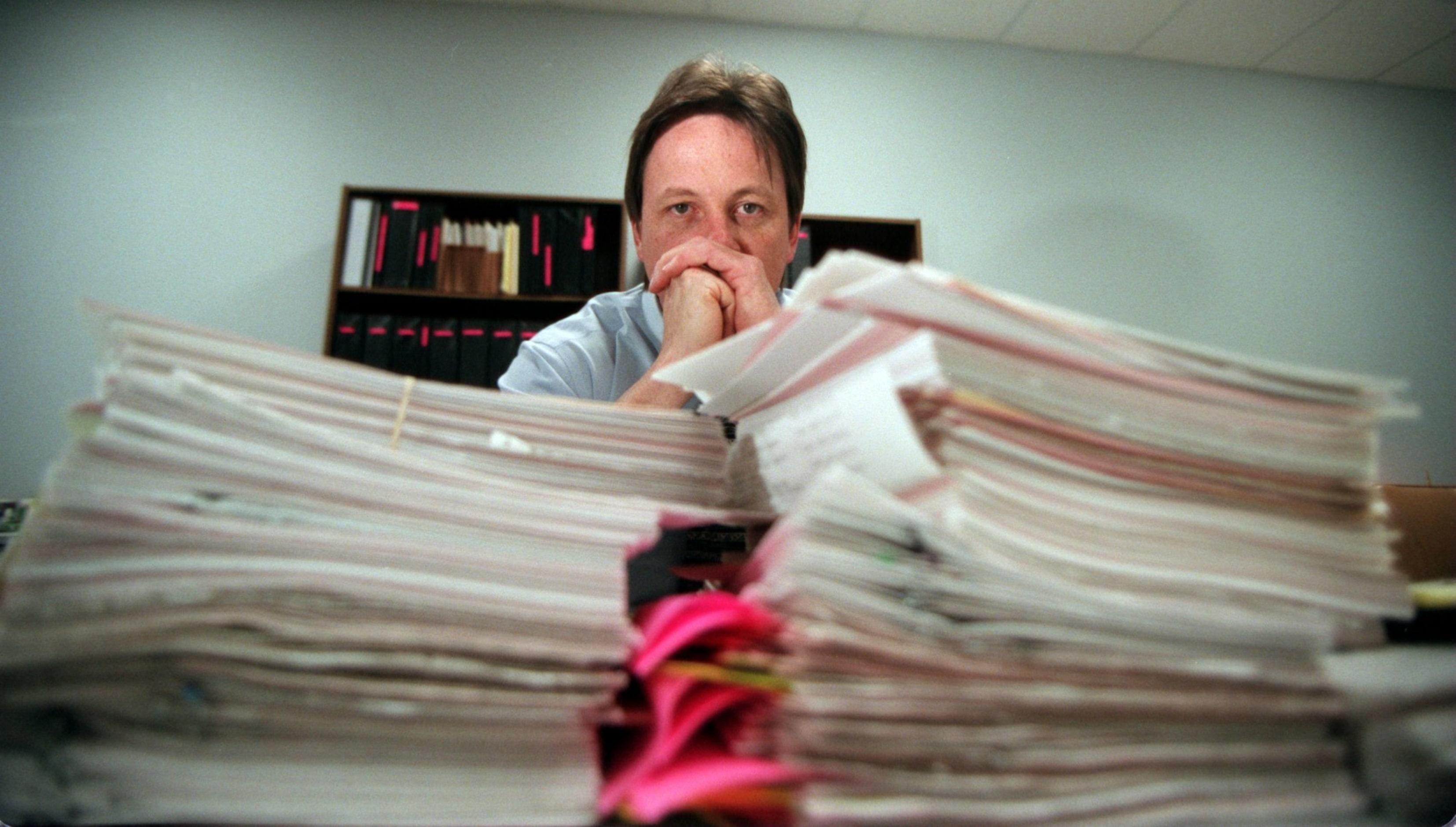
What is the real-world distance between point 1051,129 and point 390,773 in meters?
3.95

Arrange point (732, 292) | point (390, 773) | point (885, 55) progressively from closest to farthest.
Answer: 1. point (390, 773)
2. point (732, 292)
3. point (885, 55)

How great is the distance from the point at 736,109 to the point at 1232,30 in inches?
135

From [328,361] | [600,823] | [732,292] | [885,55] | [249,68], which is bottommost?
[600,823]

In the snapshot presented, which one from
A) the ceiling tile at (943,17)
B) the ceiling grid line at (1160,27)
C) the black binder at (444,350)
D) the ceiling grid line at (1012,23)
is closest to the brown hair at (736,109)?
the black binder at (444,350)

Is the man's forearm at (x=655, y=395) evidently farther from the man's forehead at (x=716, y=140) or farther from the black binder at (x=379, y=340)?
the black binder at (x=379, y=340)

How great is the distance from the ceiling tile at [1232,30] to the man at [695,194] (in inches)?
121

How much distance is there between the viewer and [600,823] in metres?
0.33

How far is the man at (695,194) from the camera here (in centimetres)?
119

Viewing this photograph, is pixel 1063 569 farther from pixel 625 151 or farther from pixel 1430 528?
pixel 625 151

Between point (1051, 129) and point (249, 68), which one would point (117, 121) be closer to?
point (249, 68)

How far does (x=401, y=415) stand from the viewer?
1.40 ft

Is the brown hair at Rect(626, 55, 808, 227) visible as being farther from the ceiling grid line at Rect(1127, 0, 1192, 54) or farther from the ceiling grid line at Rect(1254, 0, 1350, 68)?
the ceiling grid line at Rect(1254, 0, 1350, 68)

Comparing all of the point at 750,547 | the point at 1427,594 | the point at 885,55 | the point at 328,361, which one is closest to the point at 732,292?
the point at 750,547

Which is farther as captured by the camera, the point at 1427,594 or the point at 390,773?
the point at 1427,594
